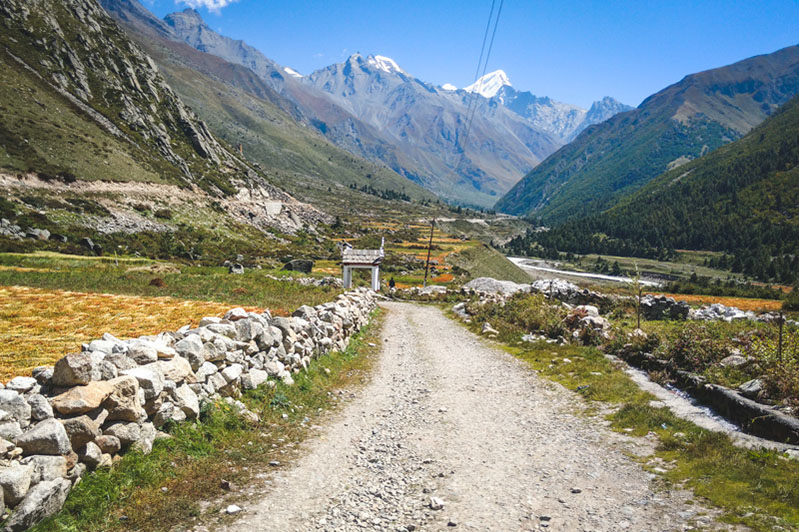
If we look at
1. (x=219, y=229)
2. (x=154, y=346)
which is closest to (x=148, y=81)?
(x=219, y=229)

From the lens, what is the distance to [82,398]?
6.12 m

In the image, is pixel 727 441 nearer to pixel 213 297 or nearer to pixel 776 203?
→ pixel 213 297

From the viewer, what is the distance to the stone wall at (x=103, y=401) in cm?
528

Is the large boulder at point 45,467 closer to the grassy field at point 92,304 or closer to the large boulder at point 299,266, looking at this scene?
the grassy field at point 92,304

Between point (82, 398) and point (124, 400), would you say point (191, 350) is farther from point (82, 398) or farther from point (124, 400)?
point (82, 398)

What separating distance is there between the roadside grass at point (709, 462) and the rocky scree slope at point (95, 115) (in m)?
91.9

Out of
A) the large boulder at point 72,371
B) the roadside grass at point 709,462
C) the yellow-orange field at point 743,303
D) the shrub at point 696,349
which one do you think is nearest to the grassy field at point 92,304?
the large boulder at point 72,371

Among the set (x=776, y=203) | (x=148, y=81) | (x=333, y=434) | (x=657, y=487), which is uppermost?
(x=148, y=81)

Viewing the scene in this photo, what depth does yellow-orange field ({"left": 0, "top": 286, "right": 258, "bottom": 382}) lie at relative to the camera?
9797 millimetres

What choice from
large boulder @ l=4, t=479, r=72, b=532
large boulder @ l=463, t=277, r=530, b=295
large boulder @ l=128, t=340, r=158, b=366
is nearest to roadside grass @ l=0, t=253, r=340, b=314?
large boulder @ l=128, t=340, r=158, b=366

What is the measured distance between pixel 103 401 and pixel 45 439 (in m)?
0.97

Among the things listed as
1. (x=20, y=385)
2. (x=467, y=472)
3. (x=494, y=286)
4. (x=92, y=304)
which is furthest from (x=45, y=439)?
(x=494, y=286)

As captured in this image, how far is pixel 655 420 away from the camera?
10.8m

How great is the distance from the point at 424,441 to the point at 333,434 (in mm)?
2173
